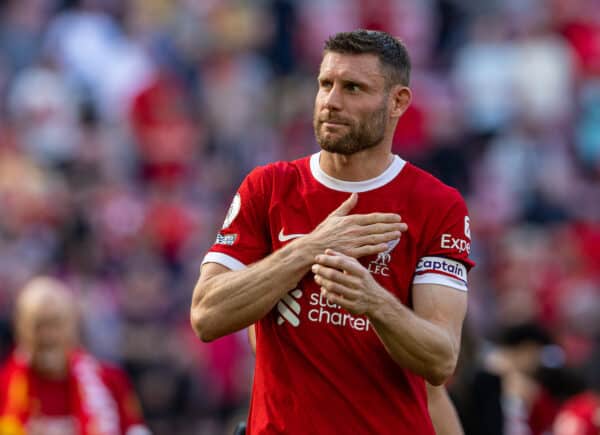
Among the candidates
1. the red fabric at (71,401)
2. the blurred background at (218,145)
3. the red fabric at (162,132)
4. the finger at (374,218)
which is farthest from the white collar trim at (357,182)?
the red fabric at (162,132)

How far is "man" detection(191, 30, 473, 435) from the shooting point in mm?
5402

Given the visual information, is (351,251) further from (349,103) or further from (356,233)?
(349,103)

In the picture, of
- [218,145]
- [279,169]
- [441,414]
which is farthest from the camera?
[218,145]

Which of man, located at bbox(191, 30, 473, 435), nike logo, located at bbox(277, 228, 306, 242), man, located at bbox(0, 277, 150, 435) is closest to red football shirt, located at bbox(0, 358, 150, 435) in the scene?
man, located at bbox(0, 277, 150, 435)

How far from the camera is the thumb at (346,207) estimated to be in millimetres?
5527

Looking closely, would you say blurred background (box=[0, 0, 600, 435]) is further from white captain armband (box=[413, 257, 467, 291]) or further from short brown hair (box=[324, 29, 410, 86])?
short brown hair (box=[324, 29, 410, 86])

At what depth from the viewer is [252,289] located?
5.38 m

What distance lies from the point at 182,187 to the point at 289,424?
10.8m

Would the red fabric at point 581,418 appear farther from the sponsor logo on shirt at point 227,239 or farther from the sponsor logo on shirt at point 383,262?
the sponsor logo on shirt at point 227,239

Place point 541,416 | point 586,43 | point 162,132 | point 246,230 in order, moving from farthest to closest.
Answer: point 586,43
point 162,132
point 541,416
point 246,230

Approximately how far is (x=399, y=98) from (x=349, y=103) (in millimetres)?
271

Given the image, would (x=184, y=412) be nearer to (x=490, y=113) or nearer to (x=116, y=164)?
(x=116, y=164)

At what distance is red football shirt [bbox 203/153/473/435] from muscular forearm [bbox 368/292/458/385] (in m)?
0.22

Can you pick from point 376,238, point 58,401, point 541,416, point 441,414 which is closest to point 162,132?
point 58,401
